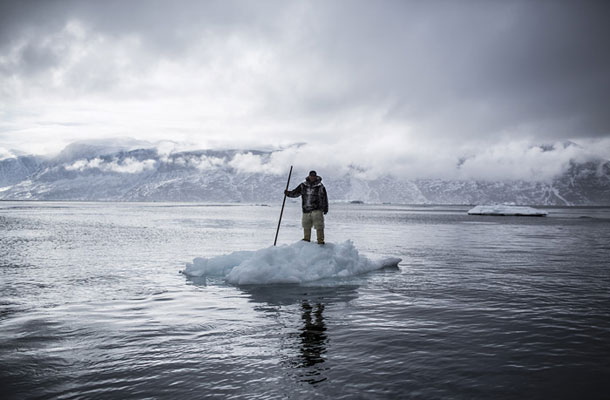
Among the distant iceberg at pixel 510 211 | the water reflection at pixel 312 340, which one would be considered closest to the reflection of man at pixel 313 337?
the water reflection at pixel 312 340

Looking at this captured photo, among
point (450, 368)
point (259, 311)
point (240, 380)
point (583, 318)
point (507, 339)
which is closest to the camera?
point (240, 380)

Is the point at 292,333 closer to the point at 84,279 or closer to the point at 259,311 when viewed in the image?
the point at 259,311

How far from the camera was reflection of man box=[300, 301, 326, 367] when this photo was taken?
7.16m

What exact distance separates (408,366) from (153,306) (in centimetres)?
735

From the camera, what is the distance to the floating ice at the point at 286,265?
14730 millimetres

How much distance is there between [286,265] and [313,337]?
684cm

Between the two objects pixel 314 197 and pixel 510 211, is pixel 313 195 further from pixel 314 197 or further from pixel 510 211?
pixel 510 211

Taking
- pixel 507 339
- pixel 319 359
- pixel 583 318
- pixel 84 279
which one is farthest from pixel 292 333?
pixel 84 279

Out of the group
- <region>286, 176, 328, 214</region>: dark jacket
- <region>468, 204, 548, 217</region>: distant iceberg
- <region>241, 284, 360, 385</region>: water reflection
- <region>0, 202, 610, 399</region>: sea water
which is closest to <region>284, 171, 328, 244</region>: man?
<region>286, 176, 328, 214</region>: dark jacket

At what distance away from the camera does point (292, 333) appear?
8688mm

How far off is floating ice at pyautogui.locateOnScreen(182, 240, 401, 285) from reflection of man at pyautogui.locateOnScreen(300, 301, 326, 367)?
3883 millimetres

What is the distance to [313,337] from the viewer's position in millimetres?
8398

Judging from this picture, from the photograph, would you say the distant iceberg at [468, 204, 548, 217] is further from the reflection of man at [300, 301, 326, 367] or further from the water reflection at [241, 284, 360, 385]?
the reflection of man at [300, 301, 326, 367]

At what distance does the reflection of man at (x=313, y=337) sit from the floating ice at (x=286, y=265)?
3.88 m
